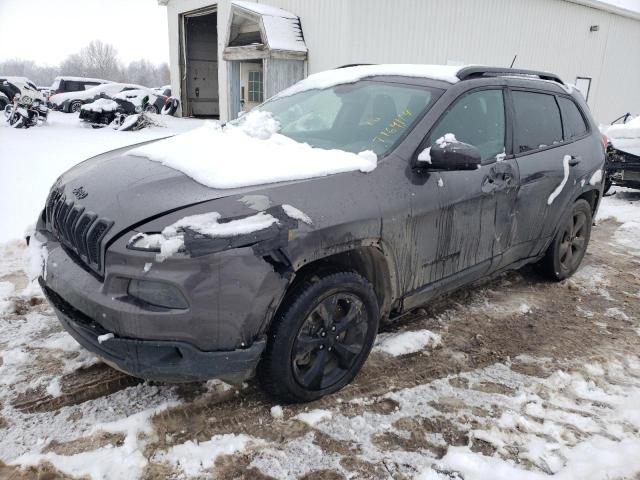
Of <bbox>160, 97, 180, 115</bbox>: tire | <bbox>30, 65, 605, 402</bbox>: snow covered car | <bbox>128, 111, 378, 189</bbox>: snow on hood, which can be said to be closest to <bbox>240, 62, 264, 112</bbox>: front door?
<bbox>160, 97, 180, 115</bbox>: tire

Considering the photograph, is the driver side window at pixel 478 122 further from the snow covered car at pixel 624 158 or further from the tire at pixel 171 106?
the tire at pixel 171 106

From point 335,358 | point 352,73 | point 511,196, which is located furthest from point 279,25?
point 335,358

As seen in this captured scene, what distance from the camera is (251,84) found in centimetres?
1540

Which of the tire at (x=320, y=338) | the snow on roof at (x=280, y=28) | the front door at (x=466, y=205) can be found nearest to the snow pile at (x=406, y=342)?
the front door at (x=466, y=205)

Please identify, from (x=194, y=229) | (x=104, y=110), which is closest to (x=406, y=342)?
(x=194, y=229)

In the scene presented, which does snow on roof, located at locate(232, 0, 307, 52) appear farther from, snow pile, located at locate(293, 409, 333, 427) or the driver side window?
snow pile, located at locate(293, 409, 333, 427)

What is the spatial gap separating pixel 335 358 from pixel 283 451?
0.59 m

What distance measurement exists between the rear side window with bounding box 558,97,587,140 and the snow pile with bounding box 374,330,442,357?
2153 mm

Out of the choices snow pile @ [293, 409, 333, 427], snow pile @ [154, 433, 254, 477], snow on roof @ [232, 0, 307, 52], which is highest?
snow on roof @ [232, 0, 307, 52]

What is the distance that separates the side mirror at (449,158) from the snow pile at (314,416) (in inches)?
57.9

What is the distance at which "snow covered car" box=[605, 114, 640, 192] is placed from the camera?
845 cm

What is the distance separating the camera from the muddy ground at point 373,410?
230 centimetres

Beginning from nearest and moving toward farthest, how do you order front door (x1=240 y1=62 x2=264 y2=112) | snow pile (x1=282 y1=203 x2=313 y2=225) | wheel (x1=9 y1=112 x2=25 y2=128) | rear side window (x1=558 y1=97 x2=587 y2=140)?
snow pile (x1=282 y1=203 x2=313 y2=225), rear side window (x1=558 y1=97 x2=587 y2=140), wheel (x1=9 y1=112 x2=25 y2=128), front door (x1=240 y1=62 x2=264 y2=112)

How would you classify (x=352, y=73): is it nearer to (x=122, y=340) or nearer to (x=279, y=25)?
(x=122, y=340)
